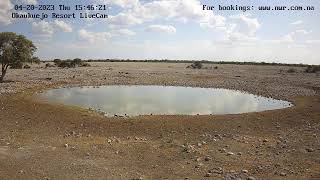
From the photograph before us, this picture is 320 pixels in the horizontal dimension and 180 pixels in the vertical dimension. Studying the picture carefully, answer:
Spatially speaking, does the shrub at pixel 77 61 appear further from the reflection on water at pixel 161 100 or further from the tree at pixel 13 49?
the reflection on water at pixel 161 100

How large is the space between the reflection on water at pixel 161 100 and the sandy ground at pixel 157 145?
327 centimetres

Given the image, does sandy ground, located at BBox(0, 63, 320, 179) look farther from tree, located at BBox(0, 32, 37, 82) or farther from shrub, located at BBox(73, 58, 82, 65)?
shrub, located at BBox(73, 58, 82, 65)

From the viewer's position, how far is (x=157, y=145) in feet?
54.7

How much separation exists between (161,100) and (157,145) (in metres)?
15.6

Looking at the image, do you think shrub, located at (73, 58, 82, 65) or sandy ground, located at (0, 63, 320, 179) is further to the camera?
shrub, located at (73, 58, 82, 65)

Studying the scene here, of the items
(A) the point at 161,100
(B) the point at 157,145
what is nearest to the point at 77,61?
(A) the point at 161,100

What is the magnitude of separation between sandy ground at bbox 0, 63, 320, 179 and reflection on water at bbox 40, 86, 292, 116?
3.27 m

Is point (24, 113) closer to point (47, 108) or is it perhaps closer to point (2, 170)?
point (47, 108)

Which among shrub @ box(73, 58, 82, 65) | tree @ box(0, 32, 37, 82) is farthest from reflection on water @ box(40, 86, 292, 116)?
shrub @ box(73, 58, 82, 65)

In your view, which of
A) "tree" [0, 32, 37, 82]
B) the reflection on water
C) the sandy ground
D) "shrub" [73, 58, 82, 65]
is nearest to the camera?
the sandy ground

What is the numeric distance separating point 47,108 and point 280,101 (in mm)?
17979

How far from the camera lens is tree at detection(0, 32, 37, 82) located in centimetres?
4378

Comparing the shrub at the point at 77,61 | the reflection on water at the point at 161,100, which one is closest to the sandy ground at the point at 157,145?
the reflection on water at the point at 161,100

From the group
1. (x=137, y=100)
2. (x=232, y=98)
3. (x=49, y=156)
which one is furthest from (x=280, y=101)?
(x=49, y=156)
